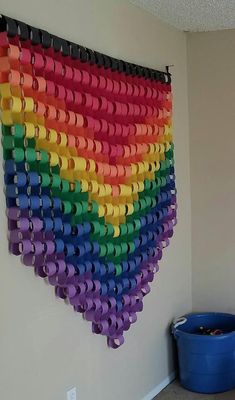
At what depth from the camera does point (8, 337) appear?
6.78 feet

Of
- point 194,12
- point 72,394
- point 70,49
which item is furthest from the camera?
point 194,12

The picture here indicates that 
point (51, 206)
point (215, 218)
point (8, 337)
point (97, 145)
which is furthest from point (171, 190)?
point (8, 337)

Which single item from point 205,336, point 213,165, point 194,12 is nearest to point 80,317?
point 205,336

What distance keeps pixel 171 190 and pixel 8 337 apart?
1481 millimetres

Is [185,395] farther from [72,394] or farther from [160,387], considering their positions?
[72,394]

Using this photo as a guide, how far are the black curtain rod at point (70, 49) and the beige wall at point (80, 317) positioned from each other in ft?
0.24

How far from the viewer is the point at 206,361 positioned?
3.17 m

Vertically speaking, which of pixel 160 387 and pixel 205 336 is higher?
pixel 205 336

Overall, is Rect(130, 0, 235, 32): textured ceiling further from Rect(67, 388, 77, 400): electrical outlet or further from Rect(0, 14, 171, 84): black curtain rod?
Rect(67, 388, 77, 400): electrical outlet

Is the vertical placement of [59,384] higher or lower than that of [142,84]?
lower

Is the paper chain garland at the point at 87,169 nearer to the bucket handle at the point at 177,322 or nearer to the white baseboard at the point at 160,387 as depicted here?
the bucket handle at the point at 177,322

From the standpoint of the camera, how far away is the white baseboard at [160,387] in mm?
3142

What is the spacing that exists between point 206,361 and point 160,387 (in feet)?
1.03

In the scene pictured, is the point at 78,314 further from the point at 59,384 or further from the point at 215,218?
the point at 215,218
